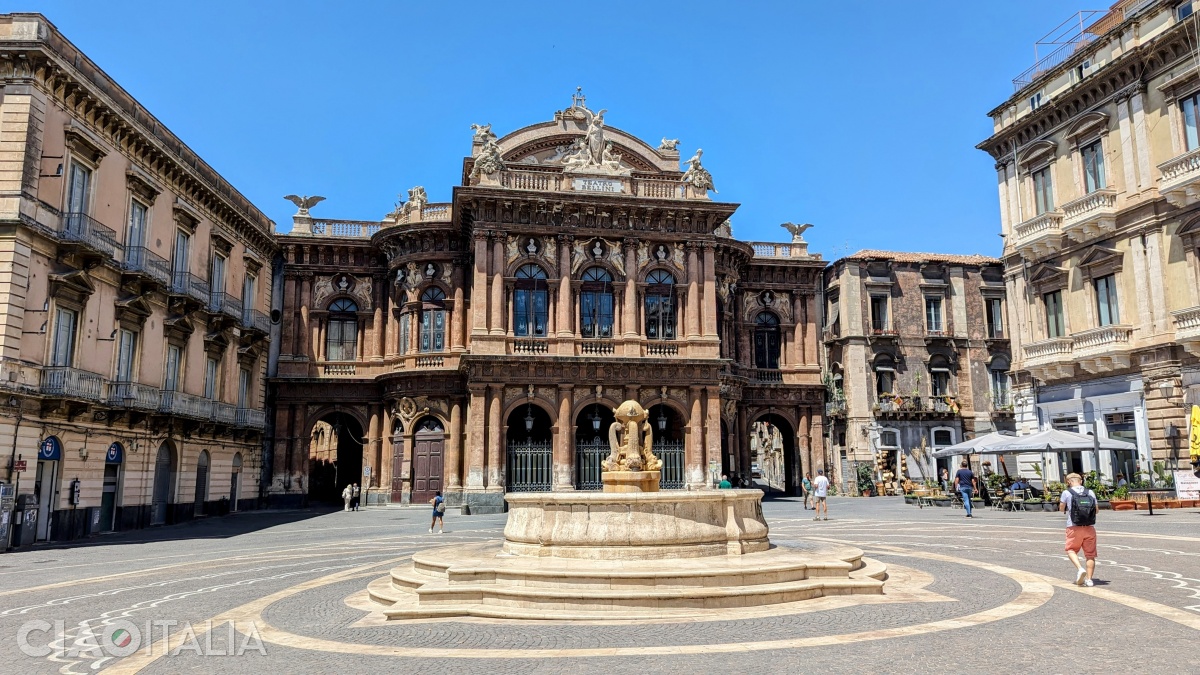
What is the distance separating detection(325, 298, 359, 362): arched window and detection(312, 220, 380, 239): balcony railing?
319 cm

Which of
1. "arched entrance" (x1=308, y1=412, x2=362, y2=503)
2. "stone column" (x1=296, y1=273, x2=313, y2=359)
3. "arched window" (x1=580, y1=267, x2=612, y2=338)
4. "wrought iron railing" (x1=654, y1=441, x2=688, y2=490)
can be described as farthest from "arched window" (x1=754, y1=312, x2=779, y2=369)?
"stone column" (x1=296, y1=273, x2=313, y2=359)

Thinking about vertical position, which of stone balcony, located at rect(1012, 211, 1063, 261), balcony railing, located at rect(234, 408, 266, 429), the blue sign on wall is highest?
stone balcony, located at rect(1012, 211, 1063, 261)

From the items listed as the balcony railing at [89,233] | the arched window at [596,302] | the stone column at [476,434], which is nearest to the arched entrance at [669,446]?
the arched window at [596,302]

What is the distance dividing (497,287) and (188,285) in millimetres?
11104

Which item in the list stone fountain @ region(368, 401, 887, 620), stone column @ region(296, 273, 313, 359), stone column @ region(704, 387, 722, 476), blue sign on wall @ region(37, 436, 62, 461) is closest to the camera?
stone fountain @ region(368, 401, 887, 620)

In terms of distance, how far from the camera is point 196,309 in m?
29.8

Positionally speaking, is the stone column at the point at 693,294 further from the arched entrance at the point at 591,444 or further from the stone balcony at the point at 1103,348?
the stone balcony at the point at 1103,348

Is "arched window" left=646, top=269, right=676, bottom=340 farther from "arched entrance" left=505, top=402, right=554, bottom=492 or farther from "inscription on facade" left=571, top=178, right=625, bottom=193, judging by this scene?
"arched entrance" left=505, top=402, right=554, bottom=492

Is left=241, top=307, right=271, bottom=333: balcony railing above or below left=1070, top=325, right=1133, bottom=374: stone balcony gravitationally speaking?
above

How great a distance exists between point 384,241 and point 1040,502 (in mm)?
28074

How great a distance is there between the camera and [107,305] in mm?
24359

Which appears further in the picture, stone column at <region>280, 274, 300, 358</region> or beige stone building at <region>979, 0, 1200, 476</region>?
stone column at <region>280, 274, 300, 358</region>

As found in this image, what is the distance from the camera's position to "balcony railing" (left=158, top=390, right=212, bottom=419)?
1074 inches

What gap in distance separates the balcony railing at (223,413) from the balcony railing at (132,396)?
4.49m
